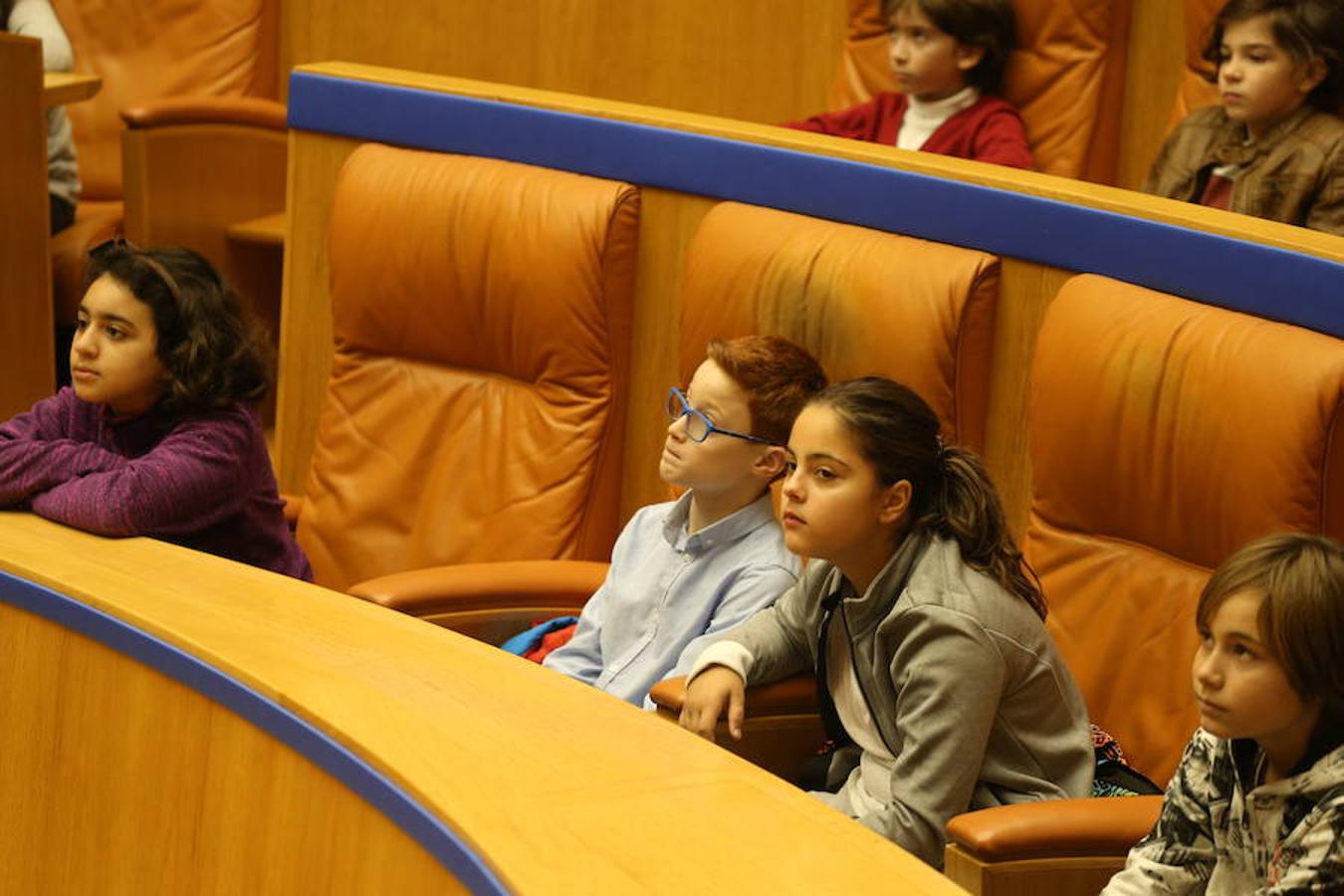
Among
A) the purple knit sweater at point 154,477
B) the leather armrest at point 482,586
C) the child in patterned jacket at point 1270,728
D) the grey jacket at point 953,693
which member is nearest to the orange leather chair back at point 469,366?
the leather armrest at point 482,586

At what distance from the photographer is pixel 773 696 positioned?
1942 mm

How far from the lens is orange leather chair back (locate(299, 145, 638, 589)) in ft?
8.54

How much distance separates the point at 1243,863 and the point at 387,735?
2.12 feet

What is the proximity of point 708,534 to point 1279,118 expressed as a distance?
1041 millimetres

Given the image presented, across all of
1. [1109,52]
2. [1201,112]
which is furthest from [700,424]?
[1109,52]

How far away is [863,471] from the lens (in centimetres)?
183

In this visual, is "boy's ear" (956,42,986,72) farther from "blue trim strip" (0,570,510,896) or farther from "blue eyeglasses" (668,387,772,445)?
"blue trim strip" (0,570,510,896)

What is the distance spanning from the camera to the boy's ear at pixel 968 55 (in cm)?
311

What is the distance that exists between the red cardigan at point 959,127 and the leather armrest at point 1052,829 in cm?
149

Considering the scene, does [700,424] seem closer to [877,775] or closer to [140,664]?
[877,775]

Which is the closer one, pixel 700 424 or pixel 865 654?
pixel 865 654

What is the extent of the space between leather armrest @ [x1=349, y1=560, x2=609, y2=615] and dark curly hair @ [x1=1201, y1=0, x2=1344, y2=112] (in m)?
1.12

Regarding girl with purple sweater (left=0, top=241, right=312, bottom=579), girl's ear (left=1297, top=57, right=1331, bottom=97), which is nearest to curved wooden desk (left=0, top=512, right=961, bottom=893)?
girl with purple sweater (left=0, top=241, right=312, bottom=579)

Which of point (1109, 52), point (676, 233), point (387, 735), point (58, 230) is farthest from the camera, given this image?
point (58, 230)
